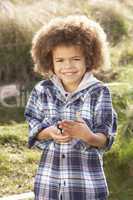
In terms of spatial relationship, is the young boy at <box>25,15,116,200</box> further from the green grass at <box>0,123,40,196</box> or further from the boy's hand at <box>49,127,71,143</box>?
the green grass at <box>0,123,40,196</box>

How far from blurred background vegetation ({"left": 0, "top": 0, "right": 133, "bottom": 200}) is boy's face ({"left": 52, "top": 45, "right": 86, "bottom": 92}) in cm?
189

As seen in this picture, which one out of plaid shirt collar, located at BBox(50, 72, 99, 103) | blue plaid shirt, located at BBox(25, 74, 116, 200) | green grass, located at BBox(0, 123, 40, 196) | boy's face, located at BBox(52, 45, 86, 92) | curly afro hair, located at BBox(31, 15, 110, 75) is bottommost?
green grass, located at BBox(0, 123, 40, 196)

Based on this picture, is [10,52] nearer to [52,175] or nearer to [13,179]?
[13,179]

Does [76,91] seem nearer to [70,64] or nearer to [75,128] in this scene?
[70,64]

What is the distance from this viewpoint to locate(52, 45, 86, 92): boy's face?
9.91ft

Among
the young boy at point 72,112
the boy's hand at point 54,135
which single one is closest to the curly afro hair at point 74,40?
the young boy at point 72,112

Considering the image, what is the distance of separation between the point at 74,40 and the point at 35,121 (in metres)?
0.45

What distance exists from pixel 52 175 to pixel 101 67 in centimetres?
61

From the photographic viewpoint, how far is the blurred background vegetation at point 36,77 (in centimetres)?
512

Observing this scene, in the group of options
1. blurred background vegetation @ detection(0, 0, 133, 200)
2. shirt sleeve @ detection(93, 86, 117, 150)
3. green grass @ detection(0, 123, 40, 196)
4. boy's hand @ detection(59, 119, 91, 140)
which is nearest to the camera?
boy's hand @ detection(59, 119, 91, 140)

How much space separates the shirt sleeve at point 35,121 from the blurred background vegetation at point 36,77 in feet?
5.93

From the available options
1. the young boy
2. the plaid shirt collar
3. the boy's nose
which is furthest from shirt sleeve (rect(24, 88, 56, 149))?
the boy's nose

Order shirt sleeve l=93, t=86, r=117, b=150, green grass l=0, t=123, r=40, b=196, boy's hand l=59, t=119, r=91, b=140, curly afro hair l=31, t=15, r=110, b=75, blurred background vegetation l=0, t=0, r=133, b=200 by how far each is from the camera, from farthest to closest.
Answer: blurred background vegetation l=0, t=0, r=133, b=200 → green grass l=0, t=123, r=40, b=196 → curly afro hair l=31, t=15, r=110, b=75 → shirt sleeve l=93, t=86, r=117, b=150 → boy's hand l=59, t=119, r=91, b=140

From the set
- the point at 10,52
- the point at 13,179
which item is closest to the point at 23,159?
the point at 13,179
